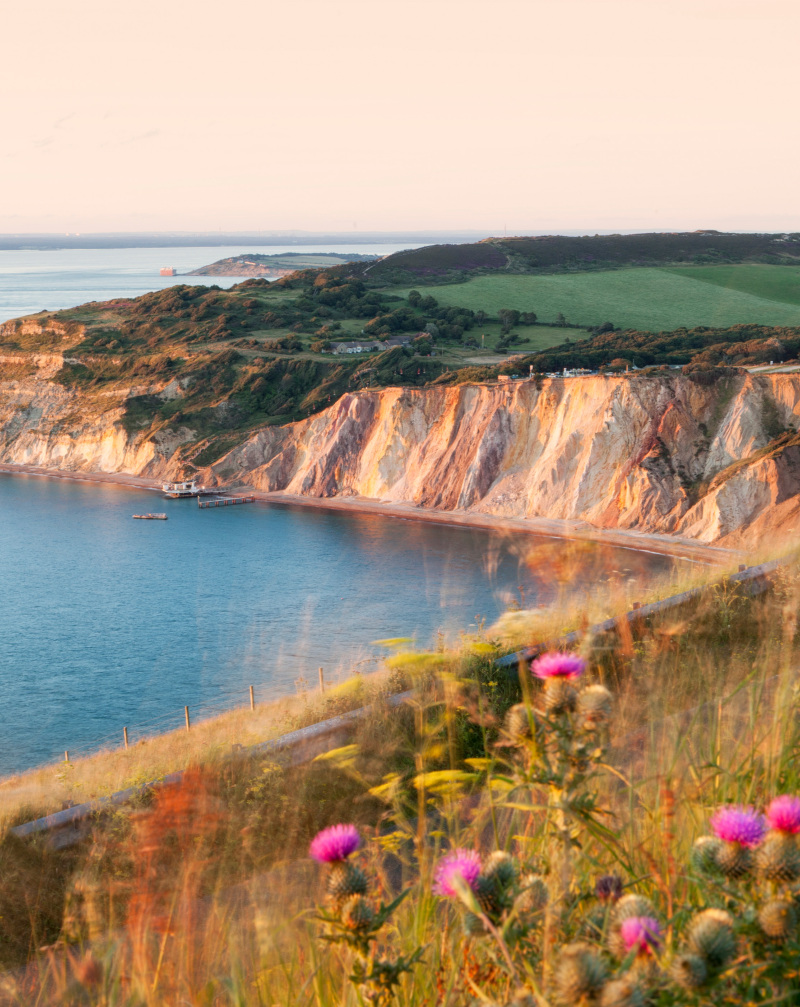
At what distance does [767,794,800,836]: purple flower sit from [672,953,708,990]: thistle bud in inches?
14.4

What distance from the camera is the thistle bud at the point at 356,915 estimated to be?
2.26 m

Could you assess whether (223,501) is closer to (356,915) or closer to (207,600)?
(207,600)

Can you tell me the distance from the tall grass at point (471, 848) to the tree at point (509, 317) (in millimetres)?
86054

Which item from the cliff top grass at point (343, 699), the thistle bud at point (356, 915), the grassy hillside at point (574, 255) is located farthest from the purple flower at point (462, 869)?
the grassy hillside at point (574, 255)

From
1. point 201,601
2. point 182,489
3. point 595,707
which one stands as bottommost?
point 201,601

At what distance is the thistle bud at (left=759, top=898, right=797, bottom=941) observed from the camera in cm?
202

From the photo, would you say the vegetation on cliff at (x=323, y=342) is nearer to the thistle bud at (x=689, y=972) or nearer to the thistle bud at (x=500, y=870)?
the thistle bud at (x=500, y=870)

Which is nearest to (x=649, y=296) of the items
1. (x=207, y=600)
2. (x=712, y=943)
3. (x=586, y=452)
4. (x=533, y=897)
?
(x=586, y=452)

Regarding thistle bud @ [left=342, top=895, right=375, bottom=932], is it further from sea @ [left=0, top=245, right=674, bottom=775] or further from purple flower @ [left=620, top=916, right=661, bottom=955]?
sea @ [left=0, top=245, right=674, bottom=775]

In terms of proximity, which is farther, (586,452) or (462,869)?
(586,452)

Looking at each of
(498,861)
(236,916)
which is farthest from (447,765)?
(498,861)

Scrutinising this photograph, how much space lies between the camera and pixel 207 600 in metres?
43.1

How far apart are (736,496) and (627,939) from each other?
4729cm

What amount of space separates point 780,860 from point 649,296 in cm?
11426
